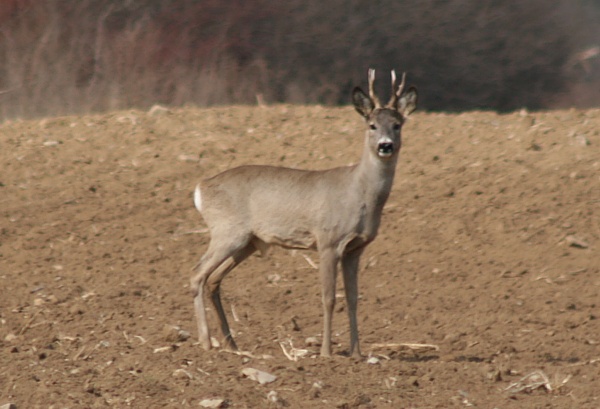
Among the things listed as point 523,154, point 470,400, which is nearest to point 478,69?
point 523,154

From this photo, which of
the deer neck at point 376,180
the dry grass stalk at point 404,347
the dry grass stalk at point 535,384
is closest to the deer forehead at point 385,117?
the deer neck at point 376,180

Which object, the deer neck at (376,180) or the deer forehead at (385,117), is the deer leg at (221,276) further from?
the deer forehead at (385,117)

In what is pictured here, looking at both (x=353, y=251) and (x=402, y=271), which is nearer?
(x=353, y=251)

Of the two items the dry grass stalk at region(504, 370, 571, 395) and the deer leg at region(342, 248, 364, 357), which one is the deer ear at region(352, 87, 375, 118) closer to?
the deer leg at region(342, 248, 364, 357)

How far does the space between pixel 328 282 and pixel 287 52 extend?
10334 mm

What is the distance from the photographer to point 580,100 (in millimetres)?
20641

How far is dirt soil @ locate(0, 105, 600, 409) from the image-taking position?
832 centimetres

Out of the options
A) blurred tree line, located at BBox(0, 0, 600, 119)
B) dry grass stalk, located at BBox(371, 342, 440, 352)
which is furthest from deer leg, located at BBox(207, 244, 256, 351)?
blurred tree line, located at BBox(0, 0, 600, 119)

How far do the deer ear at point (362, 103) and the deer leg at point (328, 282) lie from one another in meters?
1.08

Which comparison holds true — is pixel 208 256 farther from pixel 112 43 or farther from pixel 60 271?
pixel 112 43

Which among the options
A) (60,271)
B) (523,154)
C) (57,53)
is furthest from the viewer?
(57,53)

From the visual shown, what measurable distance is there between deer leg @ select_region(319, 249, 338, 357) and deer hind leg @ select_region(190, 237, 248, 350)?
2.22ft

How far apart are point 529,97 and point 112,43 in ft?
21.9

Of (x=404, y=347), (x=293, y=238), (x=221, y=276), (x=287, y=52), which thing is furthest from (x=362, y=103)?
(x=287, y=52)
